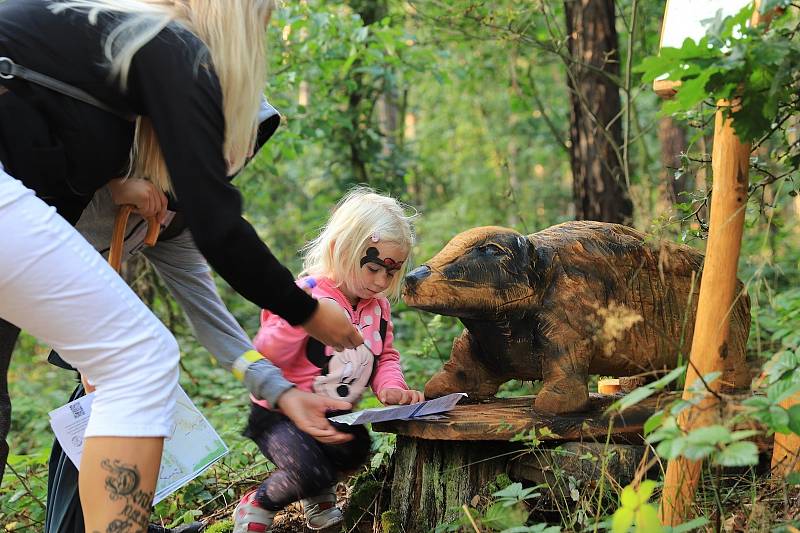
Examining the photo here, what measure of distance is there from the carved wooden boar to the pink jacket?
0.37 m

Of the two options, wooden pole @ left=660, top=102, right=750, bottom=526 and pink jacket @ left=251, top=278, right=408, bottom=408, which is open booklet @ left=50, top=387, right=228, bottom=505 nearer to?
pink jacket @ left=251, top=278, right=408, bottom=408

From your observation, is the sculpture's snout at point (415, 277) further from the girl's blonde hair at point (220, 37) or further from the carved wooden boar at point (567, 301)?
the girl's blonde hair at point (220, 37)

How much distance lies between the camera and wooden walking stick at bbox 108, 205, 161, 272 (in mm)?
2580

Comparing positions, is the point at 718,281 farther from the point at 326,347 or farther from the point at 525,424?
the point at 326,347

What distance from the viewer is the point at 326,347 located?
298 cm

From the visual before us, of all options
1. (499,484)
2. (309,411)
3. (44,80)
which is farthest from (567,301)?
(44,80)

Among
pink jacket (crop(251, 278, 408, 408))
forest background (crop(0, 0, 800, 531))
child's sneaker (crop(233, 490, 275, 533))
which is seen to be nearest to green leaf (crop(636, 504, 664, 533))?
forest background (crop(0, 0, 800, 531))

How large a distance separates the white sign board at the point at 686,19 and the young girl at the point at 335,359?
111 centimetres

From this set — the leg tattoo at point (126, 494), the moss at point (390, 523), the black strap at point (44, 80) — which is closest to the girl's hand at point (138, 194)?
the black strap at point (44, 80)

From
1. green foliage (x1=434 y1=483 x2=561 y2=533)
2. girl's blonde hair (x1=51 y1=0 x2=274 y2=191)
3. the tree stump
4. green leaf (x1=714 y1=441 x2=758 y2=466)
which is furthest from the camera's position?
the tree stump

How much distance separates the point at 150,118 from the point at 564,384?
147 centimetres

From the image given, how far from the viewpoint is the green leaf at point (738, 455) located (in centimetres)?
174

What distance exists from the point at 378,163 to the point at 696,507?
5.12 meters

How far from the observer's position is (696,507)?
2.36m
